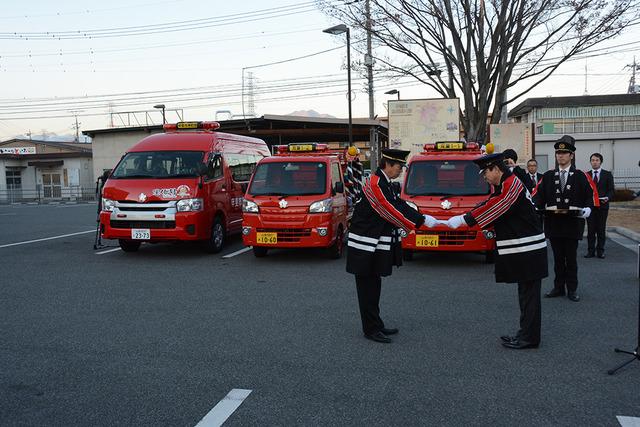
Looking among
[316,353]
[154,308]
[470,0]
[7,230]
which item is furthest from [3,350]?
[470,0]

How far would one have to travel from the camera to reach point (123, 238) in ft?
33.7

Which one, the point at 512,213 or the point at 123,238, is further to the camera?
the point at 123,238

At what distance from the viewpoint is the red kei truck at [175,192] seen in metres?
10.1

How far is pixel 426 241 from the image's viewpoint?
904 centimetres

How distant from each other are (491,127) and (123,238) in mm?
11100

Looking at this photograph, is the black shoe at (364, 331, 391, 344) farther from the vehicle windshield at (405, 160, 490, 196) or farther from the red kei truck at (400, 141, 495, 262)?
the vehicle windshield at (405, 160, 490, 196)

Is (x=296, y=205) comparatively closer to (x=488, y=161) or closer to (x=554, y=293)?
(x=554, y=293)

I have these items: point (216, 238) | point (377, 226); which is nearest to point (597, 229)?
point (377, 226)

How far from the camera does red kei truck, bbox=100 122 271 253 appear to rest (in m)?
10.1

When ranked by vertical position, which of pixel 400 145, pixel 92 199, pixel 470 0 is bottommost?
pixel 92 199

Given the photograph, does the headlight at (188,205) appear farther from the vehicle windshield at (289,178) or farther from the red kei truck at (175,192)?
the vehicle windshield at (289,178)

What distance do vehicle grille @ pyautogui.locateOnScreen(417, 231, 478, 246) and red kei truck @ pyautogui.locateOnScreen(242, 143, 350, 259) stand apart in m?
1.94

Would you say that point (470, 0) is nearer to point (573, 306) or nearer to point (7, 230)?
point (573, 306)

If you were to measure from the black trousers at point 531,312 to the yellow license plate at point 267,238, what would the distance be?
5207mm
